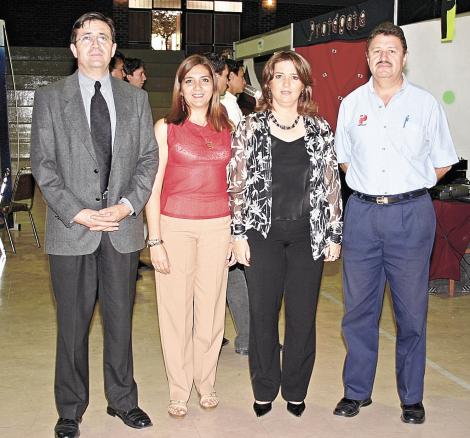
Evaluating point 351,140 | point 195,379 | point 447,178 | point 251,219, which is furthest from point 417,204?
point 447,178

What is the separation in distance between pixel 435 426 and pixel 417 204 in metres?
1.02

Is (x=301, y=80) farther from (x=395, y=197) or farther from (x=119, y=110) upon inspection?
(x=119, y=110)

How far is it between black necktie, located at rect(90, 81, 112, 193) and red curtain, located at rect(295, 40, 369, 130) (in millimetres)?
5906

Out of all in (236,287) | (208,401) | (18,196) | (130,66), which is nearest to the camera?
(208,401)

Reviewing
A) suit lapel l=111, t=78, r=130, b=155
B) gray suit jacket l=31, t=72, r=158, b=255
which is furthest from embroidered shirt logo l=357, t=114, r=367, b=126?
suit lapel l=111, t=78, r=130, b=155

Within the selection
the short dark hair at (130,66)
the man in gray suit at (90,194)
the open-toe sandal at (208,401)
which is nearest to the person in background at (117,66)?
the short dark hair at (130,66)

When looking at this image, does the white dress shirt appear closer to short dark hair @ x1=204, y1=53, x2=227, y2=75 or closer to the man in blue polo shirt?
the man in blue polo shirt

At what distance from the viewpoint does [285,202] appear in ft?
11.3

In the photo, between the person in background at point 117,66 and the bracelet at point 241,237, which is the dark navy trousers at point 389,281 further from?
the person in background at point 117,66

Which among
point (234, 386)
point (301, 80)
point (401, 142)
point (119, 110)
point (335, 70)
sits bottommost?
point (234, 386)

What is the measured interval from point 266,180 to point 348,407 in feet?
3.86

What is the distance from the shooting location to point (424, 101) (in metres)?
3.52

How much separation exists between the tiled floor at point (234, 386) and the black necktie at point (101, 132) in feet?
3.83

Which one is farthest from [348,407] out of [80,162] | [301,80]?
[80,162]
